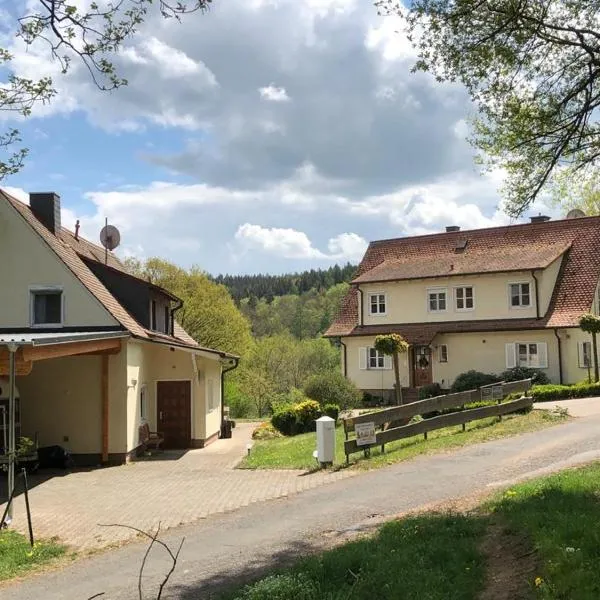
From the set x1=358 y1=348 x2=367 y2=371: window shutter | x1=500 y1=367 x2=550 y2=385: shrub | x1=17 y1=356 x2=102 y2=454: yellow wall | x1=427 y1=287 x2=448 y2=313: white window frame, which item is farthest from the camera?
x1=358 y1=348 x2=367 y2=371: window shutter

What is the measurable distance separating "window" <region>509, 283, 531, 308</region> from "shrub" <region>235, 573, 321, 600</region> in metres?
28.9

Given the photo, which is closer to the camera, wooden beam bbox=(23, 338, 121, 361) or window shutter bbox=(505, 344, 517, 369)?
wooden beam bbox=(23, 338, 121, 361)

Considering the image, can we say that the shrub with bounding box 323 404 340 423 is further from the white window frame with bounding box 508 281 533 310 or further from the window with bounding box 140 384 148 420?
the white window frame with bounding box 508 281 533 310

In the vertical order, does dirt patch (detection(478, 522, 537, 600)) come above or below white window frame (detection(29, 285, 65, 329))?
below

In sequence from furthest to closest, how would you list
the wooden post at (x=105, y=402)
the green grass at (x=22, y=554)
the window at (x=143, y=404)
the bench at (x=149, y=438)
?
the window at (x=143, y=404)
the bench at (x=149, y=438)
the wooden post at (x=105, y=402)
the green grass at (x=22, y=554)

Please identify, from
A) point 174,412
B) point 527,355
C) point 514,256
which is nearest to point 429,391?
point 527,355

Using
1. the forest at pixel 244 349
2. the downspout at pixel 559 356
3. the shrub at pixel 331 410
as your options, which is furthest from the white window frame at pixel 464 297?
the shrub at pixel 331 410

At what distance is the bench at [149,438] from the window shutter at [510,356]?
1751cm

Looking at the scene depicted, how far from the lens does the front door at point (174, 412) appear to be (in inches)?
931

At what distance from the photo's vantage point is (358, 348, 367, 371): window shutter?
3697cm

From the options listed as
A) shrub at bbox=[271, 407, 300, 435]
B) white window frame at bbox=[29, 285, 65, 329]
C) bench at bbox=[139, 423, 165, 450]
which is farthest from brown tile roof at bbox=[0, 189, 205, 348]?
shrub at bbox=[271, 407, 300, 435]

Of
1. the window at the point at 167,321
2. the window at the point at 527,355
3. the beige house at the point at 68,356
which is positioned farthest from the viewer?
the window at the point at 527,355

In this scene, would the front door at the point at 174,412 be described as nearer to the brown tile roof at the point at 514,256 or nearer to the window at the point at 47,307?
the window at the point at 47,307

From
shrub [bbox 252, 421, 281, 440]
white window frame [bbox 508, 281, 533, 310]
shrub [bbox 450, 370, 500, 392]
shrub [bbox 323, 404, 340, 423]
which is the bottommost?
shrub [bbox 252, 421, 281, 440]
